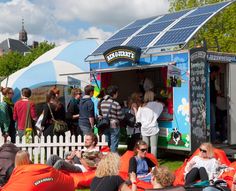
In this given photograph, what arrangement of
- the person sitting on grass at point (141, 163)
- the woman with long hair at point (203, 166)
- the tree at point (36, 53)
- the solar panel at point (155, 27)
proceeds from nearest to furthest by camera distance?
the woman with long hair at point (203, 166), the person sitting on grass at point (141, 163), the solar panel at point (155, 27), the tree at point (36, 53)

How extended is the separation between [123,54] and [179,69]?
1690 millimetres

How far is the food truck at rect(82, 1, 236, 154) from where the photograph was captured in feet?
33.8

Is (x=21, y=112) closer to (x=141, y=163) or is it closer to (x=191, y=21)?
(x=141, y=163)

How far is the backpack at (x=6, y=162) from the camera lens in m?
7.02

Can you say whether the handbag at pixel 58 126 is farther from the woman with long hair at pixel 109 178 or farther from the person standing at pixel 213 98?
the woman with long hair at pixel 109 178

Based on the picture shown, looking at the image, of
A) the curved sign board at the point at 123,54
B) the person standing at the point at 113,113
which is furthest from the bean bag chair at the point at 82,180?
the curved sign board at the point at 123,54

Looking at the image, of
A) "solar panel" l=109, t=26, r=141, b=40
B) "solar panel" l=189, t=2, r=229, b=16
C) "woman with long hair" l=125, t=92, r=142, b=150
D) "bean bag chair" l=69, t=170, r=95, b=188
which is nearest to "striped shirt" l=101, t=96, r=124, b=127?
"woman with long hair" l=125, t=92, r=142, b=150

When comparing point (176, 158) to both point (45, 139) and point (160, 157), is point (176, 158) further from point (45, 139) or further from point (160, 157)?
point (45, 139)

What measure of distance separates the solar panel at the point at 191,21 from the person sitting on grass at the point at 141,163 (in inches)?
171

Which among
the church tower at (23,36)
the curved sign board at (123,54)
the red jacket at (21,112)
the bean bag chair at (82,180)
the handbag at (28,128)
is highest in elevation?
the church tower at (23,36)

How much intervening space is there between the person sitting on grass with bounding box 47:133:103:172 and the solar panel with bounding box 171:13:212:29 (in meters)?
4.45

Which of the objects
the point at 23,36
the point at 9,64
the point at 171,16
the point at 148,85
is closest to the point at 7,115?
the point at 148,85

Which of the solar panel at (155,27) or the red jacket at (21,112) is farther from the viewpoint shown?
the solar panel at (155,27)

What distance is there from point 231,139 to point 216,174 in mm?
3762
